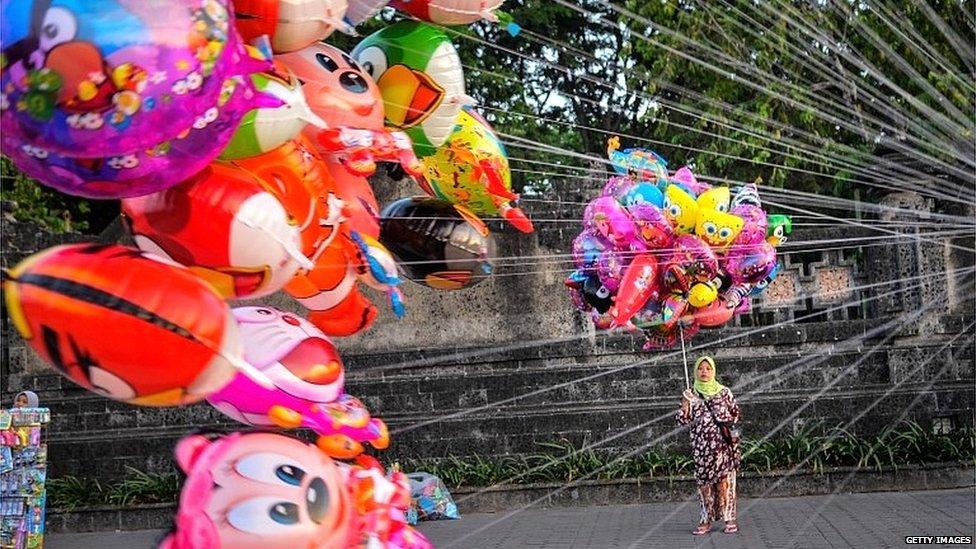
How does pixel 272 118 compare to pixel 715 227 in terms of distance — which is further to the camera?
pixel 715 227

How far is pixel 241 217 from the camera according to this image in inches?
115

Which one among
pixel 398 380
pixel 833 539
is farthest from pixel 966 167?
pixel 398 380

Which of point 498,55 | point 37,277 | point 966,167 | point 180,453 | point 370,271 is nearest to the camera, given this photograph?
point 37,277

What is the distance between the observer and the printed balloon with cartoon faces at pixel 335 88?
335 cm

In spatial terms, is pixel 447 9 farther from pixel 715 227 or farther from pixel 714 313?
pixel 714 313

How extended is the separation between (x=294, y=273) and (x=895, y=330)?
30.1ft

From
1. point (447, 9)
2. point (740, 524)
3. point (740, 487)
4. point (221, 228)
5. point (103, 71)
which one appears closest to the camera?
point (103, 71)

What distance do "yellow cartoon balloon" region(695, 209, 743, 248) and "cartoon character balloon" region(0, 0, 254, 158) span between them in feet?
14.0

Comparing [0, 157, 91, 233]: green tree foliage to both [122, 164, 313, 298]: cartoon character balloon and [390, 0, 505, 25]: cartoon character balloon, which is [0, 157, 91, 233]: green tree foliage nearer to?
[390, 0, 505, 25]: cartoon character balloon

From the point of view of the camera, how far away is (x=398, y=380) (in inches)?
458

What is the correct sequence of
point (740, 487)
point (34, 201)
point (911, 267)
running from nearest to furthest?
point (740, 487) < point (911, 267) < point (34, 201)

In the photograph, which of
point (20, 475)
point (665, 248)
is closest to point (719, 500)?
point (665, 248)

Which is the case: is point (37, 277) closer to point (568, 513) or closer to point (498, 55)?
point (568, 513)

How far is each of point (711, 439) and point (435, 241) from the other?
18.1 ft
